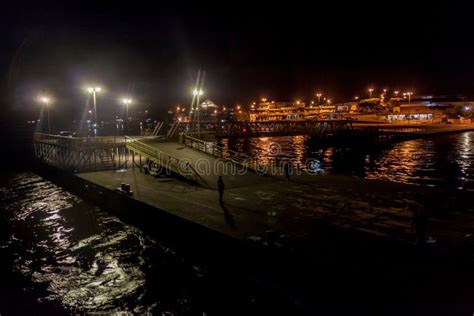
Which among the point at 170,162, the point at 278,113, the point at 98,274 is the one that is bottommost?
the point at 98,274

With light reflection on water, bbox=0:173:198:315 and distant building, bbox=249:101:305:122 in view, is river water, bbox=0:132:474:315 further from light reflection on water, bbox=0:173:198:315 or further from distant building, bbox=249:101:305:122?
distant building, bbox=249:101:305:122

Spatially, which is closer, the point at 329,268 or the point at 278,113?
the point at 329,268

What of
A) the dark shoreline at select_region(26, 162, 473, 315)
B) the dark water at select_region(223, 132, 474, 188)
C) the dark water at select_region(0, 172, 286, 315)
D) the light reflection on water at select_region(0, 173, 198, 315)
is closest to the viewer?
the dark shoreline at select_region(26, 162, 473, 315)

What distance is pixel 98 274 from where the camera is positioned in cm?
1377

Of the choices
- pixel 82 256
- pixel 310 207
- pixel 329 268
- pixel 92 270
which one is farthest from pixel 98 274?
pixel 310 207

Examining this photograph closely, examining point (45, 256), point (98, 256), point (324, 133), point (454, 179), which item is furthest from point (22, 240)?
point (324, 133)

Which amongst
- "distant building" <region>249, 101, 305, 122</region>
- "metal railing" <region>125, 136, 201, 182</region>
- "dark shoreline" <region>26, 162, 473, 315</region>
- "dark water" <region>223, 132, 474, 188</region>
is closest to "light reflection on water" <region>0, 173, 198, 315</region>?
"dark shoreline" <region>26, 162, 473, 315</region>

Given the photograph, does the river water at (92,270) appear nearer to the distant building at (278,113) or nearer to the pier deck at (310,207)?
the pier deck at (310,207)

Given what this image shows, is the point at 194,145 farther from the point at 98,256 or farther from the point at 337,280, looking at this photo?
the point at 337,280

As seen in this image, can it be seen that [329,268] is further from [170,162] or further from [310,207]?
[170,162]

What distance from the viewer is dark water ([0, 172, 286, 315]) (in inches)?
445

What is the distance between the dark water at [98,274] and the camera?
1130 centimetres

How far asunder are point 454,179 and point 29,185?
1659 inches

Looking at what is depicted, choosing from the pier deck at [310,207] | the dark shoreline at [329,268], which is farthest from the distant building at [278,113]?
the dark shoreline at [329,268]
